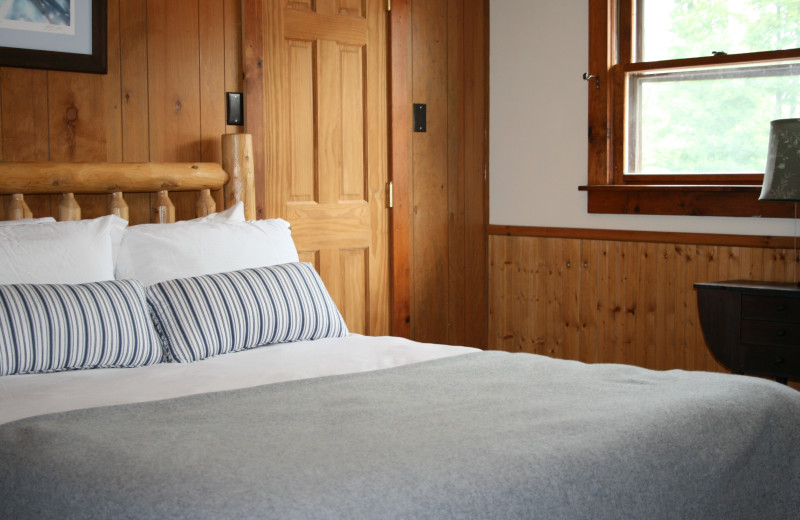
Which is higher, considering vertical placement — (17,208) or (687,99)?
(687,99)

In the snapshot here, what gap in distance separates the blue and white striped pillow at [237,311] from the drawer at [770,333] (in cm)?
149

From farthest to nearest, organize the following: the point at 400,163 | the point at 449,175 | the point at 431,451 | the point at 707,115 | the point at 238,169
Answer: the point at 449,175 → the point at 400,163 → the point at 707,115 → the point at 238,169 → the point at 431,451

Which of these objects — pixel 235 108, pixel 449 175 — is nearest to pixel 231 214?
pixel 235 108

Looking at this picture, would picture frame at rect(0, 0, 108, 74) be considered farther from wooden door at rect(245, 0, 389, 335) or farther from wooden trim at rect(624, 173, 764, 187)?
wooden trim at rect(624, 173, 764, 187)

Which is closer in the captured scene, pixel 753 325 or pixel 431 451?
pixel 431 451

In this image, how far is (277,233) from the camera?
2.91 metres

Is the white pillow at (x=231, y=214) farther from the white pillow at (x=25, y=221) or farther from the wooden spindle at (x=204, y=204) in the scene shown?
→ the white pillow at (x=25, y=221)

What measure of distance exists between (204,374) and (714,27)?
2.47 metres

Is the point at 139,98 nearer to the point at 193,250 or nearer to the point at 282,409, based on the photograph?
the point at 193,250

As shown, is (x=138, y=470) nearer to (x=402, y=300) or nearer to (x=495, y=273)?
(x=402, y=300)

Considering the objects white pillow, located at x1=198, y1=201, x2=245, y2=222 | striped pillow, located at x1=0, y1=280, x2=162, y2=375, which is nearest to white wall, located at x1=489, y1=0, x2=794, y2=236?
white pillow, located at x1=198, y1=201, x2=245, y2=222

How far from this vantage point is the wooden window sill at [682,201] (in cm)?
323

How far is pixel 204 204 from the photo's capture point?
10.1 feet

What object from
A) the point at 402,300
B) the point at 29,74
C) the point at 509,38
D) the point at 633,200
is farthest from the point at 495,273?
the point at 29,74
